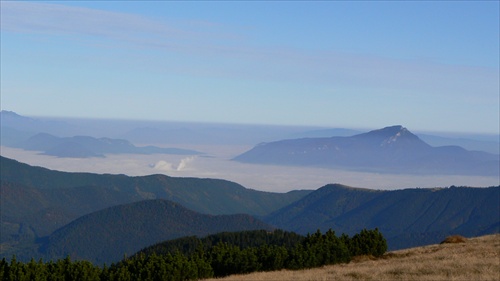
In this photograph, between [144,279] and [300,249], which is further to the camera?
[300,249]

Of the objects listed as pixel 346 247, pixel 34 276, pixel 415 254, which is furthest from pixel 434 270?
pixel 34 276

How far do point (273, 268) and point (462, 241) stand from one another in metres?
25.4

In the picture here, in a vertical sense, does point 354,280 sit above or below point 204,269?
above

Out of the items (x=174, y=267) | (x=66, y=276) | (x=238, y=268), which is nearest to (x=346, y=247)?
(x=238, y=268)

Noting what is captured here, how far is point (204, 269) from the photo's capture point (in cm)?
7475

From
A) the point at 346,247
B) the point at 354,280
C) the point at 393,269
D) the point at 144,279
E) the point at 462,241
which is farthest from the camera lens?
the point at 462,241

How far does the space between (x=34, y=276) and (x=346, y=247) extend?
35.4 metres

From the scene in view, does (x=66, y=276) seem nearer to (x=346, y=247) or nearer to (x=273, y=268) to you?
(x=273, y=268)

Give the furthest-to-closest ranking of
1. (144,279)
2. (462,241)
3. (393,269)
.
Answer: (462,241), (144,279), (393,269)

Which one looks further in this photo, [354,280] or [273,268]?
[273,268]

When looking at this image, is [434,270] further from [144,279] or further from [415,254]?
[144,279]

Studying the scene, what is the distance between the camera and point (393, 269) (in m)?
53.2

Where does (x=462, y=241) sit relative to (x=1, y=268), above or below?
above

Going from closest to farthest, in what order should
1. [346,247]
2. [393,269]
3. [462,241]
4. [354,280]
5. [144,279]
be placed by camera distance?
[354,280], [393,269], [144,279], [346,247], [462,241]
